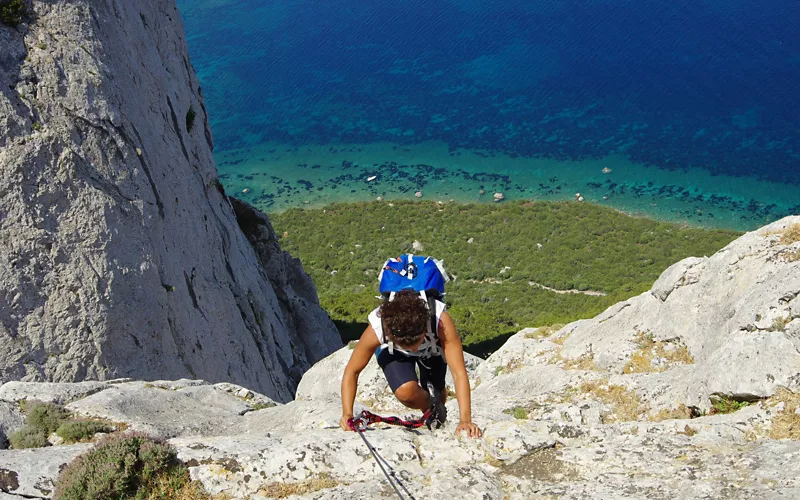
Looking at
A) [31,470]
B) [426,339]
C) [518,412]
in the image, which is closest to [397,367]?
[426,339]

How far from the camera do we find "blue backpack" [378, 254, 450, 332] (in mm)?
7559

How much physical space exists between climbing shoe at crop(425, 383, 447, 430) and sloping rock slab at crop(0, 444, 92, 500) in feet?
14.6

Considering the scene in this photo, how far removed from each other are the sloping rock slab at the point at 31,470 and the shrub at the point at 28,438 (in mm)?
1035

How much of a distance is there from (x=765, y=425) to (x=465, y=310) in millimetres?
36113

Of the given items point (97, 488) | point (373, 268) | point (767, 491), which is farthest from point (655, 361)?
point (373, 268)

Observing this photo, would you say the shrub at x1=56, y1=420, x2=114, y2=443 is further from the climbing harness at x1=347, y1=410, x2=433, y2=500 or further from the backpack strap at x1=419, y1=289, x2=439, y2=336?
the backpack strap at x1=419, y1=289, x2=439, y2=336

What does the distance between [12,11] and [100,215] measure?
16.4 ft

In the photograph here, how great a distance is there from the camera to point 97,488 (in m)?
7.04

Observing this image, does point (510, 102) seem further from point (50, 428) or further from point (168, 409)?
point (50, 428)

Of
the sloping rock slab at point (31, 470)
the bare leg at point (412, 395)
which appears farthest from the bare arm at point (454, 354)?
the sloping rock slab at point (31, 470)

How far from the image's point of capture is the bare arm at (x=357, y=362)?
748cm

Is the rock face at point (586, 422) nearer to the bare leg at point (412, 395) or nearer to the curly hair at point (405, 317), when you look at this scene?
the bare leg at point (412, 395)

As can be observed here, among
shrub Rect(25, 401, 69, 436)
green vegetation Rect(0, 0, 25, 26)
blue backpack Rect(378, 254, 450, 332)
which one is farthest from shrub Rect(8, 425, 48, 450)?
green vegetation Rect(0, 0, 25, 26)

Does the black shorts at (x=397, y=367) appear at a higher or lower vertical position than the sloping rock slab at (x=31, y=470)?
higher
